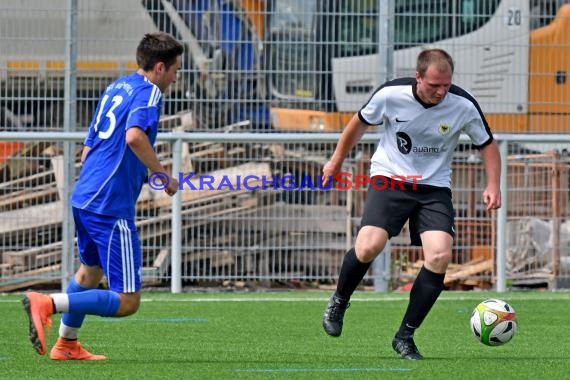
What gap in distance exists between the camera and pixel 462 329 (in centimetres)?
906

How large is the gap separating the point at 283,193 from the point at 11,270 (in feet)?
8.71

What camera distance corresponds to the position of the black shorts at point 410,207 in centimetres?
741

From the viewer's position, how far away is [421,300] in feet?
24.0

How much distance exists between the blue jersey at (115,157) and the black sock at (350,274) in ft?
4.52

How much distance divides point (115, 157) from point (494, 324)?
2362 millimetres

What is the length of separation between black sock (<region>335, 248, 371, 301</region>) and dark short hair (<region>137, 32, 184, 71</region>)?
1579 millimetres

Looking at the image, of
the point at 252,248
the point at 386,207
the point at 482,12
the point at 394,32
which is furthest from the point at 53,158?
the point at 386,207

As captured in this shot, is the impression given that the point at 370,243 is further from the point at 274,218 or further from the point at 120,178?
the point at 274,218

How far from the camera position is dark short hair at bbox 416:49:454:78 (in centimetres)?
711

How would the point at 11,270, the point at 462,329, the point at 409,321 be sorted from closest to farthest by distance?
the point at 409,321, the point at 462,329, the point at 11,270

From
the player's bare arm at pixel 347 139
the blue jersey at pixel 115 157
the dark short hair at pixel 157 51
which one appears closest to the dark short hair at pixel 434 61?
the player's bare arm at pixel 347 139

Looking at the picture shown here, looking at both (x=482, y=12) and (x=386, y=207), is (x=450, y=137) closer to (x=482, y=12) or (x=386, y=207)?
(x=386, y=207)

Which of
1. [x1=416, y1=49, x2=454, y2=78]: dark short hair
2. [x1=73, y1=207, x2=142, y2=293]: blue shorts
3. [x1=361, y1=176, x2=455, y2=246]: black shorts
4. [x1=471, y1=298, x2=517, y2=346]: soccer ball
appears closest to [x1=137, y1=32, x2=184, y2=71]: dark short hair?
[x1=73, y1=207, x2=142, y2=293]: blue shorts

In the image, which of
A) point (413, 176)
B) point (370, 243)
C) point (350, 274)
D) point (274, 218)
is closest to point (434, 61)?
point (413, 176)
